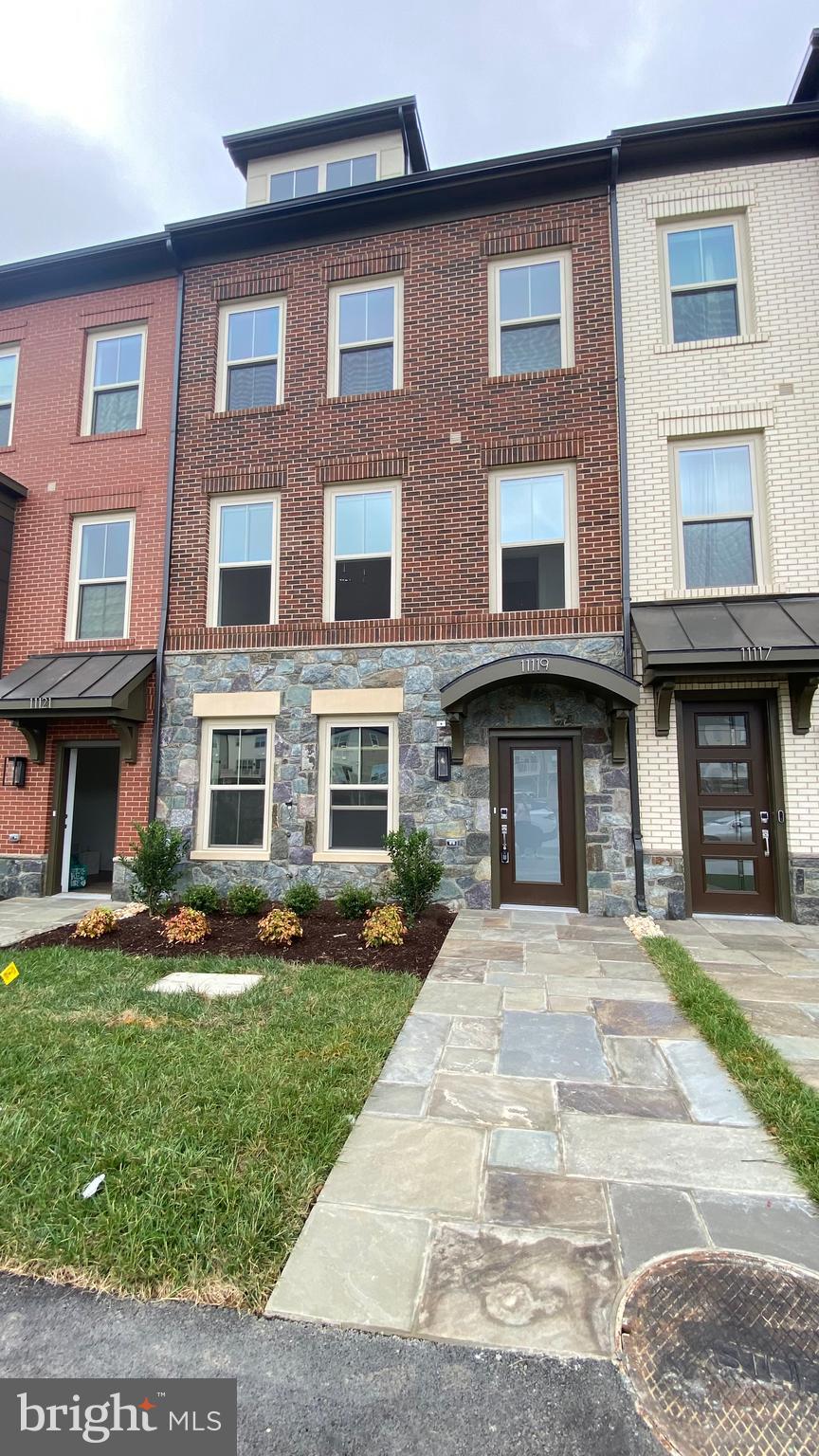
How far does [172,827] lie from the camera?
8.55 m

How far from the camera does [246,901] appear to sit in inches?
299

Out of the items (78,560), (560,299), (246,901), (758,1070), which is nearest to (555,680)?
(246,901)

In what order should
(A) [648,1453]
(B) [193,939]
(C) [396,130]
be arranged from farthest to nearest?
(C) [396,130], (B) [193,939], (A) [648,1453]

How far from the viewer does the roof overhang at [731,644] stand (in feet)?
21.5

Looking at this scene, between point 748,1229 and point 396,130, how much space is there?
1347cm

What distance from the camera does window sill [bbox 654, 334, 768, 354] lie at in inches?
306

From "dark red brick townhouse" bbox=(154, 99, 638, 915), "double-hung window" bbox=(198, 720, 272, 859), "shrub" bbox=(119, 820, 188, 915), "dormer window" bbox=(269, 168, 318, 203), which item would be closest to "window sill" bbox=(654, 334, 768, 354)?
"dark red brick townhouse" bbox=(154, 99, 638, 915)

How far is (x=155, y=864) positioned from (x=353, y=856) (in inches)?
95.3

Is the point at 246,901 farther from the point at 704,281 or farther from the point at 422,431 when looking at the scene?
the point at 704,281

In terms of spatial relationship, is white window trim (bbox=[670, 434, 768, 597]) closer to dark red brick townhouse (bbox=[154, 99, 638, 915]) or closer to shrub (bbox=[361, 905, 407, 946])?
dark red brick townhouse (bbox=[154, 99, 638, 915])

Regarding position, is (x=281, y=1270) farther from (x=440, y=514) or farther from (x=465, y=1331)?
(x=440, y=514)

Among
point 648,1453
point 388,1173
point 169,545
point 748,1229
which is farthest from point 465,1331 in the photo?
point 169,545

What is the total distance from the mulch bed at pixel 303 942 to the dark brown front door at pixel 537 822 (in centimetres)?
103

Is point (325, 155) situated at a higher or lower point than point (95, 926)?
higher
